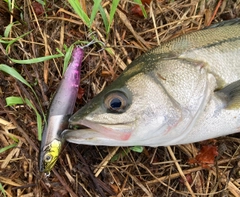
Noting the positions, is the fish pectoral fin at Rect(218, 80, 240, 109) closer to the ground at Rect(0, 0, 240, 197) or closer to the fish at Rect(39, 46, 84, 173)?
the ground at Rect(0, 0, 240, 197)

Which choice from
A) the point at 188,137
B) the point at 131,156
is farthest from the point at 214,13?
the point at 131,156

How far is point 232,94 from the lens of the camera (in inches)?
88.9

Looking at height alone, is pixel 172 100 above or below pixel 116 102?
below

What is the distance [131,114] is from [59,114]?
28.6 inches

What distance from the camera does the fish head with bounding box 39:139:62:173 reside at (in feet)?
8.56

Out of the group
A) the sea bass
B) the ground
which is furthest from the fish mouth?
the ground

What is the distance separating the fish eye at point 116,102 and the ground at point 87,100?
2.14ft

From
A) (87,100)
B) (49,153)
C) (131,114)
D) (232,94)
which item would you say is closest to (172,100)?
(131,114)

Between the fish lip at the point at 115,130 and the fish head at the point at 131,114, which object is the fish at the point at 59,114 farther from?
the fish lip at the point at 115,130

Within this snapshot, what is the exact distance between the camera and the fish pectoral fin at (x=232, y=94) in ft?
7.38

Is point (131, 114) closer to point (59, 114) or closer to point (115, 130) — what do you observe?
point (115, 130)

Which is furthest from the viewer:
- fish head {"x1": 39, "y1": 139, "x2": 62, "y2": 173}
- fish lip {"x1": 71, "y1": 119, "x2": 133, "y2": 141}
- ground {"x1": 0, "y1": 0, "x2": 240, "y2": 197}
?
ground {"x1": 0, "y1": 0, "x2": 240, "y2": 197}

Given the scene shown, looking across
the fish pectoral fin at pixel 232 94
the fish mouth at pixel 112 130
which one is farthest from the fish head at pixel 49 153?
the fish pectoral fin at pixel 232 94

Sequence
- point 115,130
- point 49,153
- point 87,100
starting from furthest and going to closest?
point 87,100, point 49,153, point 115,130
